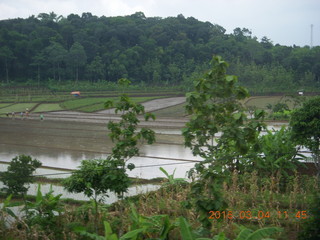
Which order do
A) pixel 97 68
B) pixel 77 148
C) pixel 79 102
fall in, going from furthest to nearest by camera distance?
1. pixel 97 68
2. pixel 79 102
3. pixel 77 148

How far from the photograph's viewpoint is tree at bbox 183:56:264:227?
4.39 metres

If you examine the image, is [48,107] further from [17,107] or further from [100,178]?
[100,178]

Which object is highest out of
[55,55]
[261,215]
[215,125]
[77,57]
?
[55,55]

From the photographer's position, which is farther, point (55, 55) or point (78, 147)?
point (55, 55)

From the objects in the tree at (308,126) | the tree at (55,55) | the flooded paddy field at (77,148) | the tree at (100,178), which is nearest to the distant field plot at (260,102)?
the flooded paddy field at (77,148)

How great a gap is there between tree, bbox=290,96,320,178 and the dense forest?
3921 centimetres

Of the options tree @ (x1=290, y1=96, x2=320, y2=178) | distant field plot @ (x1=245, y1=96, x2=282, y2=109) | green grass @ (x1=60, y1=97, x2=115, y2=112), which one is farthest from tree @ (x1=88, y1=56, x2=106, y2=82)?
tree @ (x1=290, y1=96, x2=320, y2=178)

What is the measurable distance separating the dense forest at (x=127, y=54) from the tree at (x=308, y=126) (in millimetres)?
39214

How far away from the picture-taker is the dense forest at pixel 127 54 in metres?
54.6

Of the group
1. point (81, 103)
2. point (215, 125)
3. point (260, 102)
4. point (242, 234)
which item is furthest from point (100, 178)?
point (81, 103)

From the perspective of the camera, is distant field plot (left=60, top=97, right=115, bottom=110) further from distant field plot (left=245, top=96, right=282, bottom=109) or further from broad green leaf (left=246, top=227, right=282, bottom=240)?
broad green leaf (left=246, top=227, right=282, bottom=240)

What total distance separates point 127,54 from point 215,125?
5627 centimetres

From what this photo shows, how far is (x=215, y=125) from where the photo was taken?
4.63 metres

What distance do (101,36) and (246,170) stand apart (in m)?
61.9
